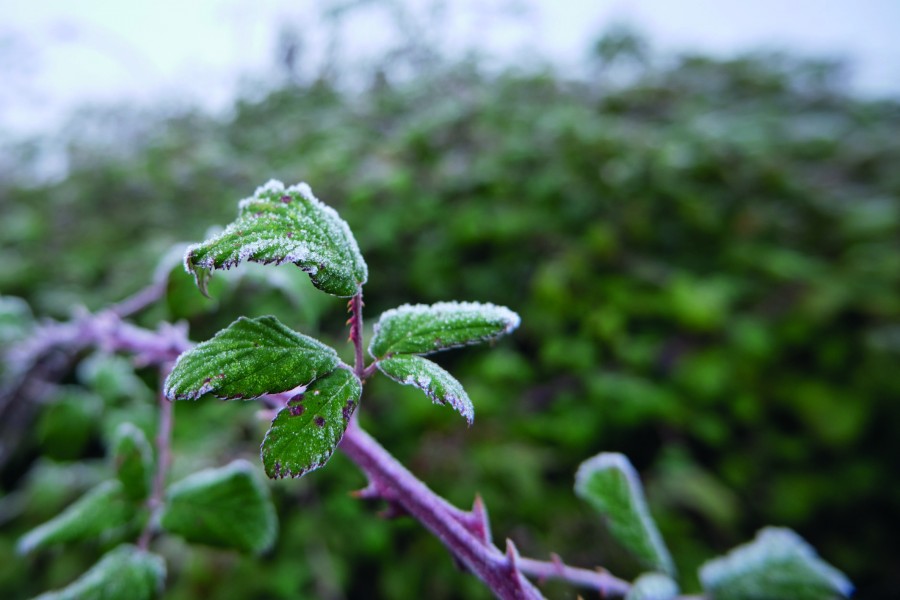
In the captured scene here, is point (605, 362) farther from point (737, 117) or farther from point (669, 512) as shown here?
point (737, 117)

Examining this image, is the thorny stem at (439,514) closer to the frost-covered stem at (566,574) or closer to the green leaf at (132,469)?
the frost-covered stem at (566,574)

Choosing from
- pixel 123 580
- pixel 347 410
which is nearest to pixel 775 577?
pixel 347 410

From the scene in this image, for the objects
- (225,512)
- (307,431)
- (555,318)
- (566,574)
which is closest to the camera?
(307,431)

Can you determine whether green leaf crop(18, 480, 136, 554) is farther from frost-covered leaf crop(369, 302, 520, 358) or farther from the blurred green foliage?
frost-covered leaf crop(369, 302, 520, 358)

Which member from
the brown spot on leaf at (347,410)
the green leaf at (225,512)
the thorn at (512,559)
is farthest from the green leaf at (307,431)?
the green leaf at (225,512)

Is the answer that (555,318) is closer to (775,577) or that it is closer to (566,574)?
(775,577)

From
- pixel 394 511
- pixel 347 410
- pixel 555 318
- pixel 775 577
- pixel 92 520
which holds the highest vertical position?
pixel 347 410

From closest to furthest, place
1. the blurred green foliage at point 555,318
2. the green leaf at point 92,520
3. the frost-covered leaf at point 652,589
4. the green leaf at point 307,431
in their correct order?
the green leaf at point 307,431 → the frost-covered leaf at point 652,589 → the green leaf at point 92,520 → the blurred green foliage at point 555,318
